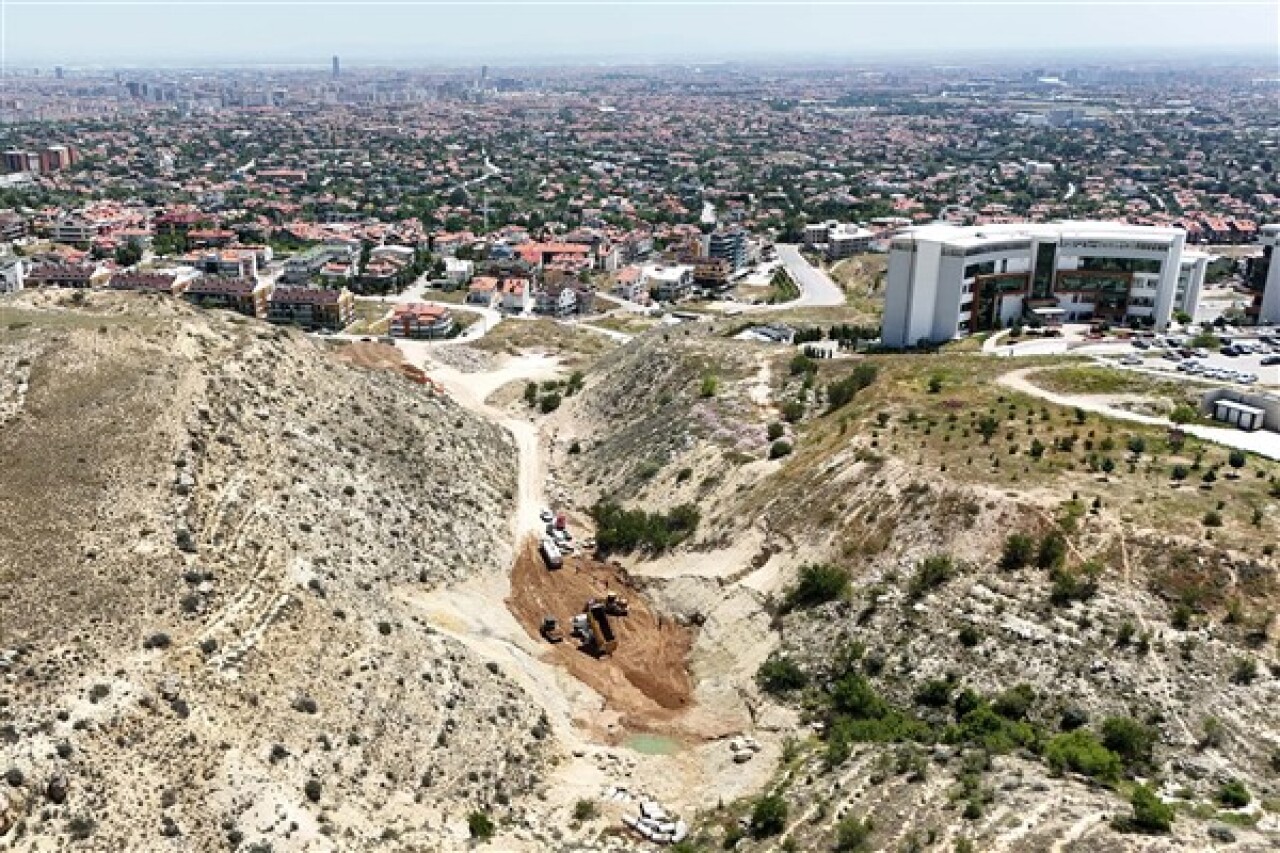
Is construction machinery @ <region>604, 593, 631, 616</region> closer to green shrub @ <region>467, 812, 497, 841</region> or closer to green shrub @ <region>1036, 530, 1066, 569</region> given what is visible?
green shrub @ <region>467, 812, 497, 841</region>

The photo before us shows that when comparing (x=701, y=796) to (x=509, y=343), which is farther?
(x=509, y=343)

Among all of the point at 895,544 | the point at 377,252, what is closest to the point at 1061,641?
the point at 895,544

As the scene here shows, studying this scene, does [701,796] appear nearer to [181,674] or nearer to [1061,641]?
[1061,641]

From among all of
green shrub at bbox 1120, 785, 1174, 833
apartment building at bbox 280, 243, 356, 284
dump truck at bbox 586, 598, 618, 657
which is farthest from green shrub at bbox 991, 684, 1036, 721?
apartment building at bbox 280, 243, 356, 284

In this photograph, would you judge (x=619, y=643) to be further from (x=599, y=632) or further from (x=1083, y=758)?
(x=1083, y=758)

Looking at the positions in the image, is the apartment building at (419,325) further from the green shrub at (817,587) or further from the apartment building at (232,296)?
the green shrub at (817,587)

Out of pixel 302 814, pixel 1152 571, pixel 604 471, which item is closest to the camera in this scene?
pixel 302 814
